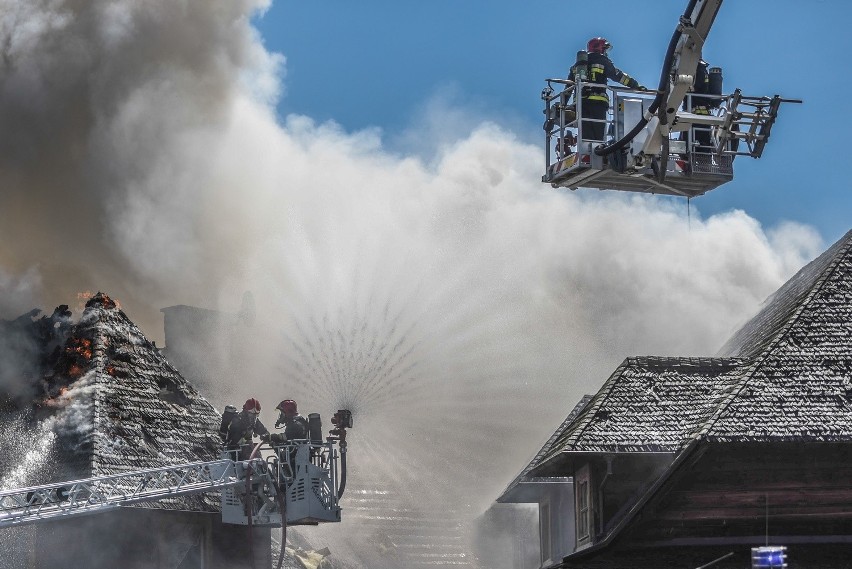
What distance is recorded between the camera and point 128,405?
35125 millimetres

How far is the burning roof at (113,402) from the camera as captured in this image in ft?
111

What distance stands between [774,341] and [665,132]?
15.7 feet

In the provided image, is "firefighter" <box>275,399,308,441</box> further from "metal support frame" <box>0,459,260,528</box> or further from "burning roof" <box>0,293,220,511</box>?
"burning roof" <box>0,293,220,511</box>

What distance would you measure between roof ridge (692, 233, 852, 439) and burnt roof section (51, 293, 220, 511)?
10392mm

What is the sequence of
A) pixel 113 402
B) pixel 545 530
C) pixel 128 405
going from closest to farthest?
pixel 113 402, pixel 128 405, pixel 545 530

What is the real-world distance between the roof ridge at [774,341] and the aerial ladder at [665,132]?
3.03m

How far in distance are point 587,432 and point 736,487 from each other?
9.14 ft

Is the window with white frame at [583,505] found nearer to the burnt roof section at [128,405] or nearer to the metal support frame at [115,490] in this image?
the metal support frame at [115,490]

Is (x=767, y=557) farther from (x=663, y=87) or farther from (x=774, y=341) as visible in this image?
(x=663, y=87)

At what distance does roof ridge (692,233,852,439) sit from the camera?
3045 centimetres

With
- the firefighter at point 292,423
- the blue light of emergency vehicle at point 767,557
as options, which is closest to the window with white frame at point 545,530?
the firefighter at point 292,423

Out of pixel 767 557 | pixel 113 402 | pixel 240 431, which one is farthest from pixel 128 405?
pixel 767 557

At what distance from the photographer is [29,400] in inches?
1379

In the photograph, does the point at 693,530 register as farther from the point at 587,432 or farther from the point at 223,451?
the point at 223,451
